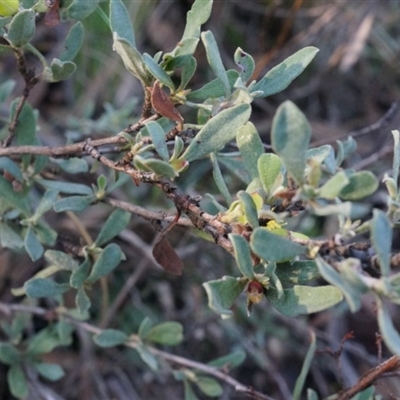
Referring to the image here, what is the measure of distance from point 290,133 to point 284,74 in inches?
8.3

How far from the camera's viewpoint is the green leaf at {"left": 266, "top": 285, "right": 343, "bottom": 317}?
0.59 metres

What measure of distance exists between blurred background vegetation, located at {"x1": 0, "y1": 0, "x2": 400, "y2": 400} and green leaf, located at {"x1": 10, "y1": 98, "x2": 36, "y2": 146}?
20cm

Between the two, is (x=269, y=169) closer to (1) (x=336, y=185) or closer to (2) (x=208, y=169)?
(1) (x=336, y=185)

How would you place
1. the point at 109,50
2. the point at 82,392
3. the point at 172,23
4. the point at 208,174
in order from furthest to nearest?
the point at 172,23 < the point at 109,50 < the point at 208,174 < the point at 82,392

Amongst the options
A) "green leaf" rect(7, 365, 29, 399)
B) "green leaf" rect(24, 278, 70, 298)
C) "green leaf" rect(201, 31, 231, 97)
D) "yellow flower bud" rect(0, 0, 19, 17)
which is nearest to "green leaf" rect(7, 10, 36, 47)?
"yellow flower bud" rect(0, 0, 19, 17)

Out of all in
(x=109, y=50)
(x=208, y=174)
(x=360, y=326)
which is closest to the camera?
(x=208, y=174)

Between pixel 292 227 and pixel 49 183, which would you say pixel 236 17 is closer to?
pixel 292 227

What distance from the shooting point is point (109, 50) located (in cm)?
192

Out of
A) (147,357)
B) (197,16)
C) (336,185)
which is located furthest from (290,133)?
(147,357)

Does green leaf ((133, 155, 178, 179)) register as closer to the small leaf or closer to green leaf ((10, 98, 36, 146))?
the small leaf

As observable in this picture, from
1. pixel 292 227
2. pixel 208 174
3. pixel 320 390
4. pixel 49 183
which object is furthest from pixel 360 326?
pixel 49 183

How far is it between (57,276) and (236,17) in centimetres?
120

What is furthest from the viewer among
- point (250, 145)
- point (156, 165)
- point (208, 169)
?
point (208, 169)

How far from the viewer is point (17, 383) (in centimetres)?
112
